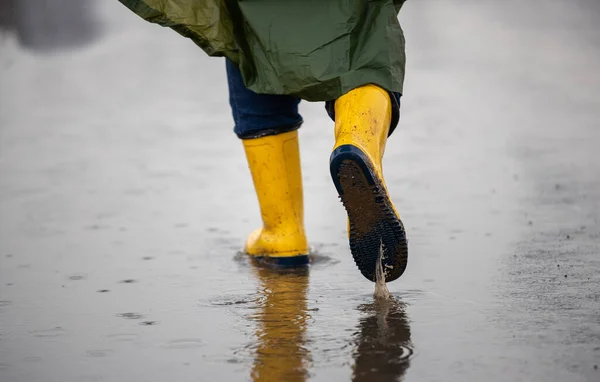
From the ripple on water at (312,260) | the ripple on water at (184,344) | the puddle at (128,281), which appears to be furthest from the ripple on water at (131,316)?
the ripple on water at (312,260)

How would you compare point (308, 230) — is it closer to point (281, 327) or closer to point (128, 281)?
point (128, 281)

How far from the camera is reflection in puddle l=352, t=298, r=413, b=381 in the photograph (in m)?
2.45

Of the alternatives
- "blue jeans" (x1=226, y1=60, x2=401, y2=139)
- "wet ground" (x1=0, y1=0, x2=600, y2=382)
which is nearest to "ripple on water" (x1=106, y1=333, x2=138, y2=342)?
"wet ground" (x1=0, y1=0, x2=600, y2=382)

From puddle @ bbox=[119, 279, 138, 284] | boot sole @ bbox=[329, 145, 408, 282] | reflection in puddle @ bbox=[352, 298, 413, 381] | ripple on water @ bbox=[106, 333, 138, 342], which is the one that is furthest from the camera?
puddle @ bbox=[119, 279, 138, 284]

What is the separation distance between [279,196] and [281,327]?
101 centimetres

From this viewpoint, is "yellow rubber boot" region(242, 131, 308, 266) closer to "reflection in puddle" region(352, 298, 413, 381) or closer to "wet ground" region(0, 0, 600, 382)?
"wet ground" region(0, 0, 600, 382)

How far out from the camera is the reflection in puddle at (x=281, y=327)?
2.49m

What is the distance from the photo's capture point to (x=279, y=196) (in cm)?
384

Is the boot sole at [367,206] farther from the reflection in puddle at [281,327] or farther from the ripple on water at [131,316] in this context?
the ripple on water at [131,316]

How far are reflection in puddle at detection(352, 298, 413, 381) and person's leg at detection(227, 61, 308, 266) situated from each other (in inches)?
29.5

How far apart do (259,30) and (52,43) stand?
7.19 meters

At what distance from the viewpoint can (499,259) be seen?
12.1 ft

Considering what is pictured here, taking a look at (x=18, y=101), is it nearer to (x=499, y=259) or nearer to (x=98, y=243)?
(x=98, y=243)

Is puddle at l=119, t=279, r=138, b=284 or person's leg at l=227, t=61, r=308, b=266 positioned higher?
person's leg at l=227, t=61, r=308, b=266
